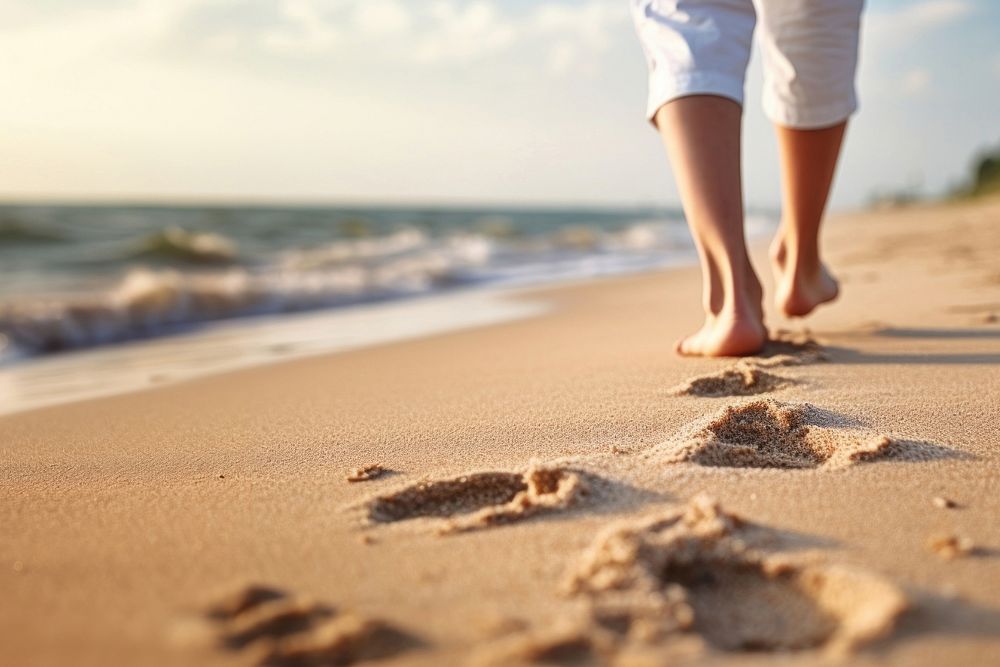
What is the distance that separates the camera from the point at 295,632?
781mm

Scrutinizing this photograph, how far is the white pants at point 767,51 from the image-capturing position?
1.87 meters

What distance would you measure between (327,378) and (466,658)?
1.63 meters

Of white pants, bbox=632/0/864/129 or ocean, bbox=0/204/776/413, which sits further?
ocean, bbox=0/204/776/413

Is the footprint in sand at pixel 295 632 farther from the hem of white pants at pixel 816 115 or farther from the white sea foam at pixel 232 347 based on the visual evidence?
the hem of white pants at pixel 816 115

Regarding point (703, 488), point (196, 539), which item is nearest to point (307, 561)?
point (196, 539)

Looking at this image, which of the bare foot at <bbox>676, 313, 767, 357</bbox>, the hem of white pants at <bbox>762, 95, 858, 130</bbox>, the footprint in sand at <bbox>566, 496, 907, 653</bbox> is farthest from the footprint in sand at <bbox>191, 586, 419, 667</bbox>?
the hem of white pants at <bbox>762, 95, 858, 130</bbox>

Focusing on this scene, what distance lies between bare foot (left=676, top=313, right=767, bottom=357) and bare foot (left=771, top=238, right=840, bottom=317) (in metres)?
0.40

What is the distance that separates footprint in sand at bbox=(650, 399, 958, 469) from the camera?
1232 millimetres

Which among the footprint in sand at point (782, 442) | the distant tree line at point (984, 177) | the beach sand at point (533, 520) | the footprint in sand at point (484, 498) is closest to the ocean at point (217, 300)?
the beach sand at point (533, 520)

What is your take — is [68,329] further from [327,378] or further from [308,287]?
[327,378]

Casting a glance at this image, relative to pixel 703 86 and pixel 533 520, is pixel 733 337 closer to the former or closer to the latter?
pixel 703 86

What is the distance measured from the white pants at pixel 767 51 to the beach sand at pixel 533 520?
1.99 feet

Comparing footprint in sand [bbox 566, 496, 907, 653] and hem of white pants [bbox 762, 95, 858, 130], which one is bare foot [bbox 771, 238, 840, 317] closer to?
hem of white pants [bbox 762, 95, 858, 130]

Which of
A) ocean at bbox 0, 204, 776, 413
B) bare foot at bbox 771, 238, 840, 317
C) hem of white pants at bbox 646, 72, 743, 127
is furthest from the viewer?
ocean at bbox 0, 204, 776, 413
